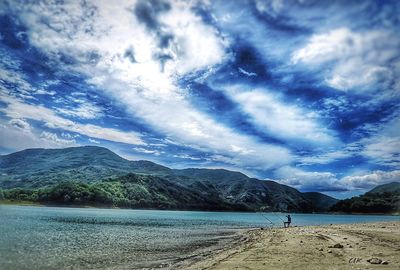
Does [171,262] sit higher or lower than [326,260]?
lower

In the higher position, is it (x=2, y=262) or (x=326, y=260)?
(x=326, y=260)

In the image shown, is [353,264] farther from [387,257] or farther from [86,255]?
[86,255]

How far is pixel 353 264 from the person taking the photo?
18266mm

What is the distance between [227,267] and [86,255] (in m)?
17.3

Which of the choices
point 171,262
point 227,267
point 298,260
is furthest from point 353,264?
point 171,262

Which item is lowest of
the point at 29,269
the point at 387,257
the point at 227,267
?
the point at 29,269

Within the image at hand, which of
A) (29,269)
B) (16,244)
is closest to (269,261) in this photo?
(29,269)

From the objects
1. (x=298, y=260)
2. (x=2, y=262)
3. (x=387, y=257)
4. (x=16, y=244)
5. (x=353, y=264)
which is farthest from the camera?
(x=16, y=244)

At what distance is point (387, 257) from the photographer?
2011 cm

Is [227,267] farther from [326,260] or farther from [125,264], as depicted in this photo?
[125,264]

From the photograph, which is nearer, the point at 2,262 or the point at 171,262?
the point at 2,262

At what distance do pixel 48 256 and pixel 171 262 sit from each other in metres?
11.6

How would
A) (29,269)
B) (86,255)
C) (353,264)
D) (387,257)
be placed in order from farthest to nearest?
(86,255), (29,269), (387,257), (353,264)

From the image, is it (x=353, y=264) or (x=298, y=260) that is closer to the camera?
(x=353, y=264)
